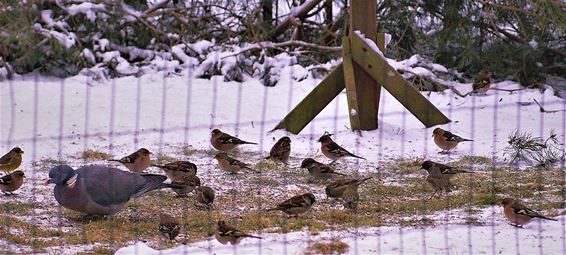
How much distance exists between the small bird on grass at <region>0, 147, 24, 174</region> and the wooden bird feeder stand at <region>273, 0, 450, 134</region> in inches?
109

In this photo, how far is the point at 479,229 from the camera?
651 cm

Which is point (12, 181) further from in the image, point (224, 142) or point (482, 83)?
point (482, 83)

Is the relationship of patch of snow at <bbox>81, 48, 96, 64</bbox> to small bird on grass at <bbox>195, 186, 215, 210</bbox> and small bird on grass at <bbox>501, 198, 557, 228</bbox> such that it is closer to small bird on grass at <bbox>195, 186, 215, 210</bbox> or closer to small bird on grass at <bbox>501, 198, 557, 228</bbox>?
small bird on grass at <bbox>195, 186, 215, 210</bbox>

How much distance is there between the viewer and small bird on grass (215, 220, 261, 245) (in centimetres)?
615

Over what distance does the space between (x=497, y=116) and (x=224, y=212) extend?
426 centimetres

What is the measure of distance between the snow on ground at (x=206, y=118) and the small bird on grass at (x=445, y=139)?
0.39ft

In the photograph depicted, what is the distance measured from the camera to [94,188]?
7.07 meters

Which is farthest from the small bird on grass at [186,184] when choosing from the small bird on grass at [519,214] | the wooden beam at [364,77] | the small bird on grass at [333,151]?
the wooden beam at [364,77]

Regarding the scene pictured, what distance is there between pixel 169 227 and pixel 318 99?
3.80m

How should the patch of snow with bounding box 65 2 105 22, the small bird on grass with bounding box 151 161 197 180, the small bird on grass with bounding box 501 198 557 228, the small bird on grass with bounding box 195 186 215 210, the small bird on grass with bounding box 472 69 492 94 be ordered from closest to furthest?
the small bird on grass with bounding box 501 198 557 228 < the small bird on grass with bounding box 195 186 215 210 < the small bird on grass with bounding box 151 161 197 180 < the small bird on grass with bounding box 472 69 492 94 < the patch of snow with bounding box 65 2 105 22

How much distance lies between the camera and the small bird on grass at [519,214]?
6.55 m

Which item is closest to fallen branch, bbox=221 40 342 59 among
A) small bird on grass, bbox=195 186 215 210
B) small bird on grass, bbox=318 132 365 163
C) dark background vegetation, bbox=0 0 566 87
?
dark background vegetation, bbox=0 0 566 87

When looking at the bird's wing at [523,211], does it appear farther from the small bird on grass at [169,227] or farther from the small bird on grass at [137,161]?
the small bird on grass at [137,161]

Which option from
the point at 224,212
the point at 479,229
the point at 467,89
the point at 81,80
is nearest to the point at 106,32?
the point at 81,80
